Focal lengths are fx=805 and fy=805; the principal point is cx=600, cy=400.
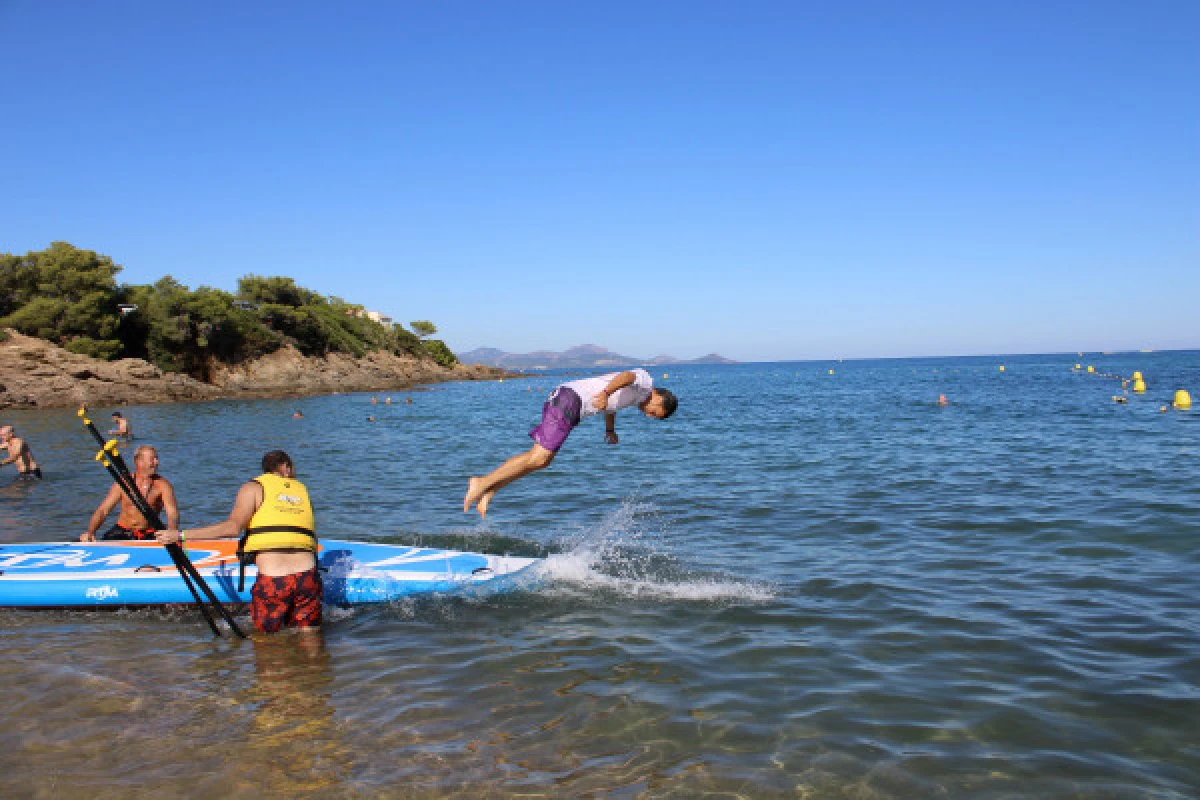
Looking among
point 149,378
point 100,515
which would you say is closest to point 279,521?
point 100,515

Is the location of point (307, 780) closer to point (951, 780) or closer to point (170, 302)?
point (951, 780)

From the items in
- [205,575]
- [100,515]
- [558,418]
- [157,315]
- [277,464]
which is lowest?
[205,575]

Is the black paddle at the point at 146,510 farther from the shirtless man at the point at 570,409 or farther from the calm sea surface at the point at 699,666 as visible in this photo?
the shirtless man at the point at 570,409

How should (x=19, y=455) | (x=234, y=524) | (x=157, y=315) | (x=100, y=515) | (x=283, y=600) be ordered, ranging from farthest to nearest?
(x=157, y=315) → (x=19, y=455) → (x=100, y=515) → (x=283, y=600) → (x=234, y=524)

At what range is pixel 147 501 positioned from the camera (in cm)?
1036

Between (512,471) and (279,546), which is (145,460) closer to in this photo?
(279,546)

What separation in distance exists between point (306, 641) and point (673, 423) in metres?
29.1

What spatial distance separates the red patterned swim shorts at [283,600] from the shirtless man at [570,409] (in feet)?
5.83

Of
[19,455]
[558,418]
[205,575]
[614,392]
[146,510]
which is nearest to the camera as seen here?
[146,510]

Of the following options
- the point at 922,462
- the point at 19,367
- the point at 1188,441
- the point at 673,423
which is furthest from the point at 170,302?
the point at 1188,441

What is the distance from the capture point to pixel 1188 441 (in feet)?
68.4

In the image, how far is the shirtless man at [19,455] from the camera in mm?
18094

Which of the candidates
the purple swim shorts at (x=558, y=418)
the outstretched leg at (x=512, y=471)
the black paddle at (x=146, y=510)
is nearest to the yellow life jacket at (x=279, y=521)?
the black paddle at (x=146, y=510)

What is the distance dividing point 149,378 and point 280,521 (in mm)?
54780
